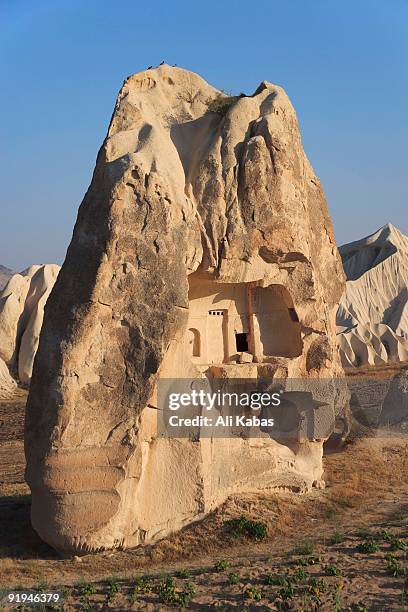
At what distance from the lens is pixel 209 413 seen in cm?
1220

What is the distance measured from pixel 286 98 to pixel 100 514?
8186 mm

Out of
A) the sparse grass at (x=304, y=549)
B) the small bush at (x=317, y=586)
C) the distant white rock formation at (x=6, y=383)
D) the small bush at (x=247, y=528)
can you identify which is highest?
the distant white rock formation at (x=6, y=383)

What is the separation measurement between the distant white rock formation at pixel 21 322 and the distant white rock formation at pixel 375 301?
14.7m

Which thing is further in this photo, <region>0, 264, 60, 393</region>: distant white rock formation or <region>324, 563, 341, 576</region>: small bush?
<region>0, 264, 60, 393</region>: distant white rock formation

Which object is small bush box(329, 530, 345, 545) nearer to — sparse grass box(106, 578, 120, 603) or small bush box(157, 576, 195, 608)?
small bush box(157, 576, 195, 608)

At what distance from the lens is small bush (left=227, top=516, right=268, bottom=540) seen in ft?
37.1

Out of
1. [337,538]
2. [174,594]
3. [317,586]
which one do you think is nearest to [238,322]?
[337,538]

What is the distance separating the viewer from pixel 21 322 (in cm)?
3297

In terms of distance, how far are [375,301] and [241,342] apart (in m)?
31.8

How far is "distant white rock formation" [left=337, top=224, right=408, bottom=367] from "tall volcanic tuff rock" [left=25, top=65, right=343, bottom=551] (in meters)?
23.4

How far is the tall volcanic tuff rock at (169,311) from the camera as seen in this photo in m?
10.6

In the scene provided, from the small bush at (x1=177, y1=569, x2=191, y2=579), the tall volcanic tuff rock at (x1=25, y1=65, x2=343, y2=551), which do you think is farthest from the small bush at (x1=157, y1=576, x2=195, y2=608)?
the tall volcanic tuff rock at (x1=25, y1=65, x2=343, y2=551)

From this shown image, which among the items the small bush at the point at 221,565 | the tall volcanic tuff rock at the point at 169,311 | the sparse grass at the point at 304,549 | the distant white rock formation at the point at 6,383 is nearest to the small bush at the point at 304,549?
the sparse grass at the point at 304,549

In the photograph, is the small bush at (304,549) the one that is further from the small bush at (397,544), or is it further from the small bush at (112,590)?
the small bush at (112,590)
